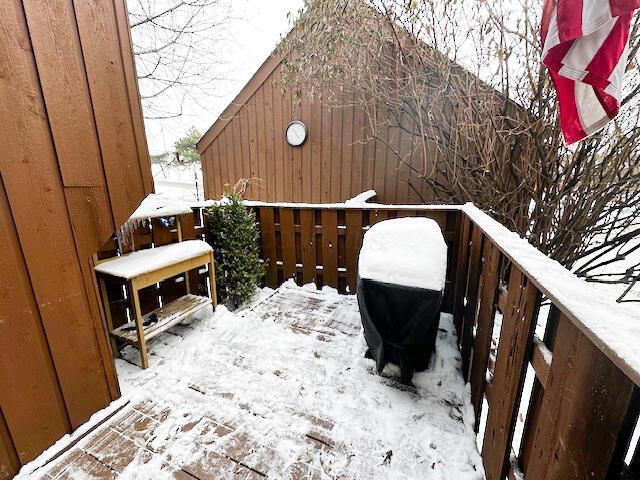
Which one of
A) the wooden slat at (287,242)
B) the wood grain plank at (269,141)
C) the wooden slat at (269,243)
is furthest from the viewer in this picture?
the wood grain plank at (269,141)

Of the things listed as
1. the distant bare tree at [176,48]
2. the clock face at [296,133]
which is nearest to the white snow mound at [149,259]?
the clock face at [296,133]

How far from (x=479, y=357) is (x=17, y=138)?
2.61m

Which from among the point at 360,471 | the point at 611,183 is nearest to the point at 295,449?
the point at 360,471

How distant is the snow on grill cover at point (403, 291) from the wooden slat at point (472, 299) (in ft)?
0.90

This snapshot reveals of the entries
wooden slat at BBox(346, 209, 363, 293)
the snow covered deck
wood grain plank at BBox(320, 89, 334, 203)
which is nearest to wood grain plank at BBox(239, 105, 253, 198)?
wood grain plank at BBox(320, 89, 334, 203)

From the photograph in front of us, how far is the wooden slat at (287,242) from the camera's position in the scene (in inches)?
142

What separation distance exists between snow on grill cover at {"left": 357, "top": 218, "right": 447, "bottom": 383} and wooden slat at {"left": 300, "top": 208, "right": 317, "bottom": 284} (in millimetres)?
1487

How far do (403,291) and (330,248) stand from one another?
1.76m

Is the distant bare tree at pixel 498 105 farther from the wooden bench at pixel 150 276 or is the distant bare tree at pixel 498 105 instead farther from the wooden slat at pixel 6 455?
the wooden slat at pixel 6 455

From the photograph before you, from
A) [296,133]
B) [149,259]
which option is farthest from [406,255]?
[296,133]

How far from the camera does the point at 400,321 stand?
1.90 m

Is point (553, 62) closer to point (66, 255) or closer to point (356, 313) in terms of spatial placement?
point (356, 313)

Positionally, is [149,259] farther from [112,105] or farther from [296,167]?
[296,167]

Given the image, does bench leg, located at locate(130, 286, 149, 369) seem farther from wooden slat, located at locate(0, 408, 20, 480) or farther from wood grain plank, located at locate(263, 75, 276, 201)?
wood grain plank, located at locate(263, 75, 276, 201)
